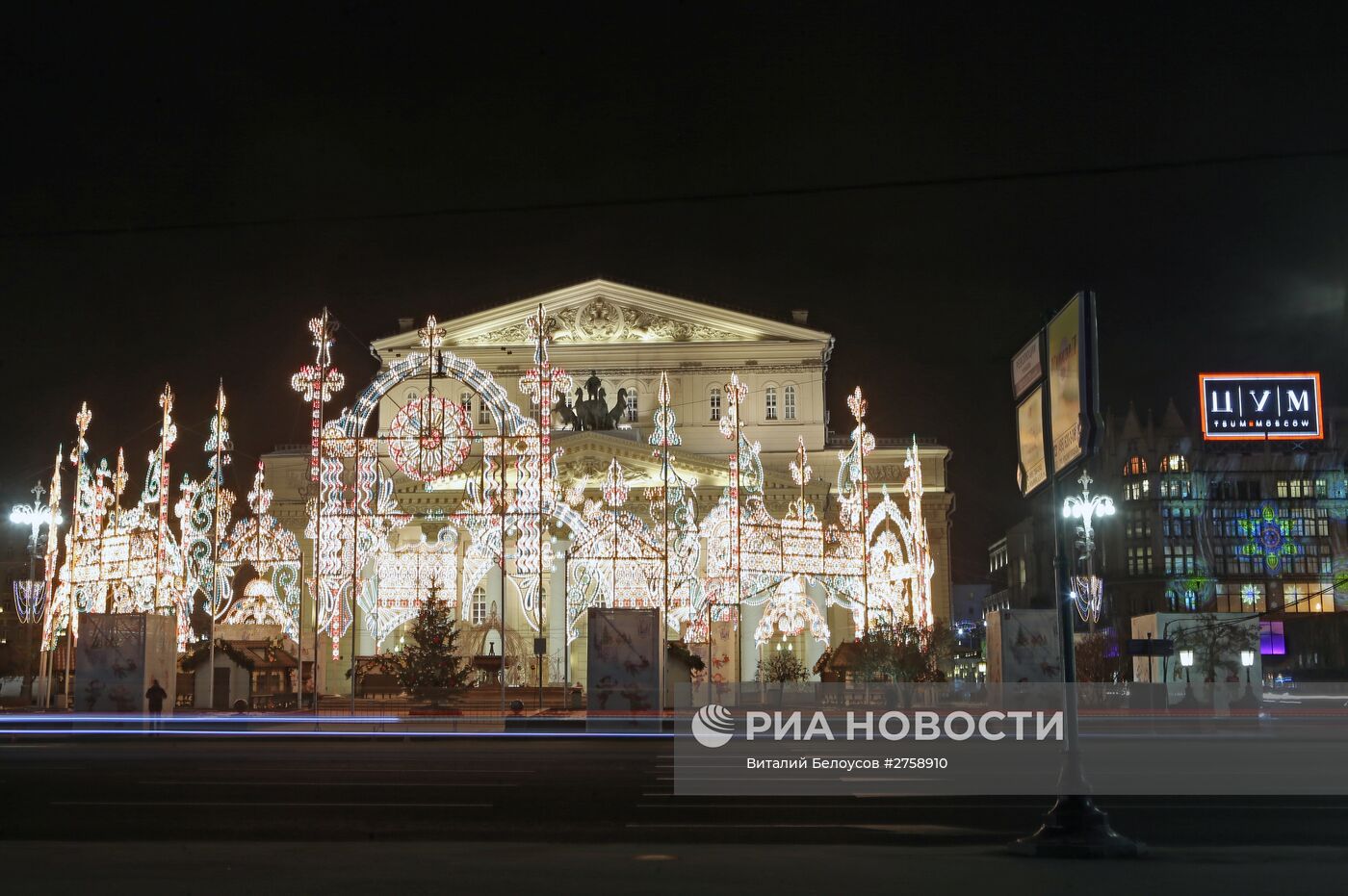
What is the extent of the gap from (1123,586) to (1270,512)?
13.6 m


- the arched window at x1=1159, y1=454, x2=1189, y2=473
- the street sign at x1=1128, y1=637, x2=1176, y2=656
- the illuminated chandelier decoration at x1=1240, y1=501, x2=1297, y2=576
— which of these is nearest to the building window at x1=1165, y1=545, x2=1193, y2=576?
the illuminated chandelier decoration at x1=1240, y1=501, x2=1297, y2=576

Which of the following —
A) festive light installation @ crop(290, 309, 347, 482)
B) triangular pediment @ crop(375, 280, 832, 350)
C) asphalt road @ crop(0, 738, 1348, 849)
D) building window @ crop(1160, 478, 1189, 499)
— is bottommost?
asphalt road @ crop(0, 738, 1348, 849)

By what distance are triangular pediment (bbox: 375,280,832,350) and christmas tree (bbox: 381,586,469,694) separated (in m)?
28.9

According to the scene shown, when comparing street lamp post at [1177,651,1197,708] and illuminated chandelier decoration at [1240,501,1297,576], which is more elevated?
illuminated chandelier decoration at [1240,501,1297,576]

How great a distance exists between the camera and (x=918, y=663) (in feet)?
138

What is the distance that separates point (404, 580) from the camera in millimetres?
54188

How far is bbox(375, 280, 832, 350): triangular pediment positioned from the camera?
73.6 meters

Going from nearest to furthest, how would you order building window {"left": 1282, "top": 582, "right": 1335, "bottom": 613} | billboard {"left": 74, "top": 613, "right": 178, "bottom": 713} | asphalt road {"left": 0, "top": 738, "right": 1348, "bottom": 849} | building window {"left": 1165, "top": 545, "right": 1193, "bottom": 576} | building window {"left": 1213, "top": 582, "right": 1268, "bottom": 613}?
asphalt road {"left": 0, "top": 738, "right": 1348, "bottom": 849}, billboard {"left": 74, "top": 613, "right": 178, "bottom": 713}, building window {"left": 1282, "top": 582, "right": 1335, "bottom": 613}, building window {"left": 1213, "top": 582, "right": 1268, "bottom": 613}, building window {"left": 1165, "top": 545, "right": 1193, "bottom": 576}

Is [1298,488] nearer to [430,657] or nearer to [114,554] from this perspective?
[430,657]

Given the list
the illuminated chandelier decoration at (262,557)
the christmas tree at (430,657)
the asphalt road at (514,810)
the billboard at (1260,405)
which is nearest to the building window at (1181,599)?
the billboard at (1260,405)

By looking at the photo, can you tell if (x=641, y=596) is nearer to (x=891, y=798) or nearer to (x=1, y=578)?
(x=891, y=798)

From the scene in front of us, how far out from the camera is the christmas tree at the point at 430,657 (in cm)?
4516

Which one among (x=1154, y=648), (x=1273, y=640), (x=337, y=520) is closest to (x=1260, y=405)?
(x=1273, y=640)

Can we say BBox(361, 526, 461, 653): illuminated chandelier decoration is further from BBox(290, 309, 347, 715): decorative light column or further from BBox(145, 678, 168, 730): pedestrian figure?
BBox(145, 678, 168, 730): pedestrian figure
